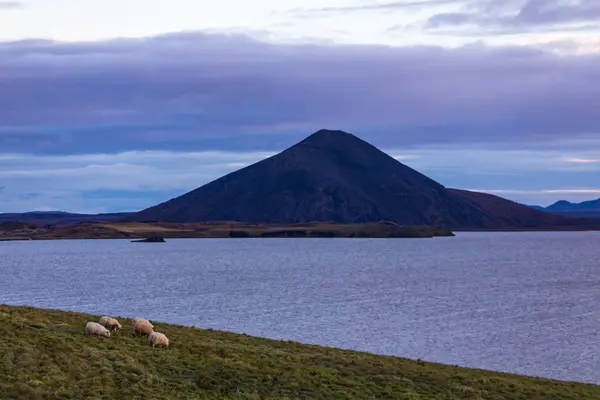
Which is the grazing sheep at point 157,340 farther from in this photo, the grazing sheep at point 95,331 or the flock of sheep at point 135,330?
the grazing sheep at point 95,331

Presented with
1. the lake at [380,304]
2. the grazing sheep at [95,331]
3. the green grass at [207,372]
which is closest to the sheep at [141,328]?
the green grass at [207,372]

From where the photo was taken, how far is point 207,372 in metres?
35.8

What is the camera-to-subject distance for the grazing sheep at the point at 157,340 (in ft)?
130

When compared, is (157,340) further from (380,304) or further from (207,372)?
(380,304)

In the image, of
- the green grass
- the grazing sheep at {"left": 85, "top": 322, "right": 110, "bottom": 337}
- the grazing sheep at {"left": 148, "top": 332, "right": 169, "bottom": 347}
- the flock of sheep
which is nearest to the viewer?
the green grass

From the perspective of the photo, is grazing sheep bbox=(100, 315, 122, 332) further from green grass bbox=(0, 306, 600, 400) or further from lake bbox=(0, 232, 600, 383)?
lake bbox=(0, 232, 600, 383)

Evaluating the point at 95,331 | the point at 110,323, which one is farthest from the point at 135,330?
the point at 95,331

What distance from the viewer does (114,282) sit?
456 ft

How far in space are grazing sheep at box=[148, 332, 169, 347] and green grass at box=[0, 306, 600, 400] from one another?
1.14 ft

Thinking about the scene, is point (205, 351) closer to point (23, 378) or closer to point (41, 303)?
point (23, 378)

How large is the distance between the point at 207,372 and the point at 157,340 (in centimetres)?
469

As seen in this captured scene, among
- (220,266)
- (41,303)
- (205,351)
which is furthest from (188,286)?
(205,351)

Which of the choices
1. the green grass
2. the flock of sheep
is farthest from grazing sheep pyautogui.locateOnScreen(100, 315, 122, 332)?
the green grass

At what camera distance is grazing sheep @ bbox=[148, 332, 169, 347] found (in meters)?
39.6
